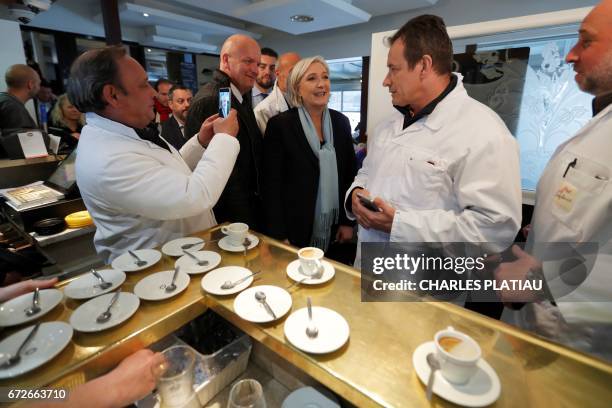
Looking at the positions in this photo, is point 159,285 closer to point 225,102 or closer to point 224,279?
point 224,279

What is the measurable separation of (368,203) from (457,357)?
853 mm

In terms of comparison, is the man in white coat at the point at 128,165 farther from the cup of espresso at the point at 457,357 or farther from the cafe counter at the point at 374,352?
the cup of espresso at the point at 457,357

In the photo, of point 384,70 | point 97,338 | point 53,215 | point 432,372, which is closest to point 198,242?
point 97,338

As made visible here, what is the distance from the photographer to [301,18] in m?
4.82

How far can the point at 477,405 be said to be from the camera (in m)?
0.54

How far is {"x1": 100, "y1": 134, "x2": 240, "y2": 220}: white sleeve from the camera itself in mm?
1063

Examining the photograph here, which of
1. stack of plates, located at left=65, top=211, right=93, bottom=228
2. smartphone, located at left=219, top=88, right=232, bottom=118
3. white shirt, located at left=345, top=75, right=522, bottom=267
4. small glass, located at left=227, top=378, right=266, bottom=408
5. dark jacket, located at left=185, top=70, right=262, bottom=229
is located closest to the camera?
small glass, located at left=227, top=378, right=266, bottom=408

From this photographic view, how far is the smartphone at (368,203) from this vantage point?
1323mm

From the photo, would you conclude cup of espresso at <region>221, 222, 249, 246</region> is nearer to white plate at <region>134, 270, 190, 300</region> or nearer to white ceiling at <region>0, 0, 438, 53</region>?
white plate at <region>134, 270, 190, 300</region>

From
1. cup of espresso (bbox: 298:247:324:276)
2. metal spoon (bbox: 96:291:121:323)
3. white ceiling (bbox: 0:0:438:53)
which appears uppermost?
white ceiling (bbox: 0:0:438:53)

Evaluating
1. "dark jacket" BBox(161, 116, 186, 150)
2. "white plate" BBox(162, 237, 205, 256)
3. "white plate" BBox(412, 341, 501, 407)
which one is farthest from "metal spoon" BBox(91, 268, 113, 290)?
"dark jacket" BBox(161, 116, 186, 150)

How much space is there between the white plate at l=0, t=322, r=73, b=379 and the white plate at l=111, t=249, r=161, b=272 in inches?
10.4

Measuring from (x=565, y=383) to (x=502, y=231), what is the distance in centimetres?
61

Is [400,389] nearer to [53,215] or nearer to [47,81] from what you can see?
[53,215]
